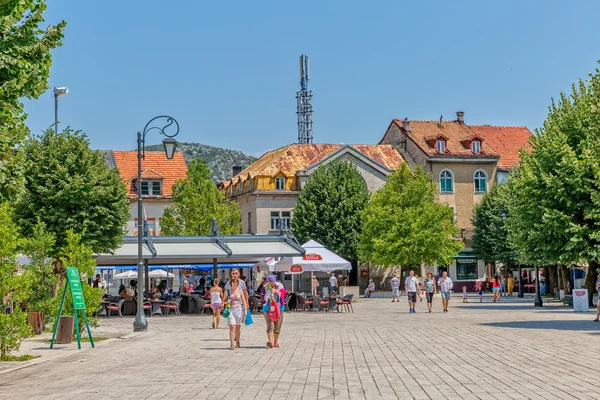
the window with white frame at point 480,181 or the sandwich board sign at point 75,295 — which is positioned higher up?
the window with white frame at point 480,181

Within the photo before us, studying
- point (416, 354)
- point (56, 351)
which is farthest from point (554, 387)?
point (56, 351)

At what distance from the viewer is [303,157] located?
261ft

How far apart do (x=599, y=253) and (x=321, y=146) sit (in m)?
44.7

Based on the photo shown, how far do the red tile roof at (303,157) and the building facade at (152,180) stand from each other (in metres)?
5.66

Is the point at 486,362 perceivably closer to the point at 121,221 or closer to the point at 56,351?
the point at 56,351

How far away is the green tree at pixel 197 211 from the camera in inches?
2603

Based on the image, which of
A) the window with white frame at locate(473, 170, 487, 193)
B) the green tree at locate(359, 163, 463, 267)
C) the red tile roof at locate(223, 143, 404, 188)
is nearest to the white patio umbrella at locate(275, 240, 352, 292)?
the green tree at locate(359, 163, 463, 267)

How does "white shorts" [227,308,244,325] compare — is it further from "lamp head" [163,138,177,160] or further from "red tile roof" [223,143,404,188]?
"red tile roof" [223,143,404,188]

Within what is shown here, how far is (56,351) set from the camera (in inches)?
862

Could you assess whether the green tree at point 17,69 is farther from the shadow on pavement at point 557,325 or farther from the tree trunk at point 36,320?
the shadow on pavement at point 557,325

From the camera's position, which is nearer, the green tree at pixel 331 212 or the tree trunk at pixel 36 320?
the tree trunk at pixel 36 320

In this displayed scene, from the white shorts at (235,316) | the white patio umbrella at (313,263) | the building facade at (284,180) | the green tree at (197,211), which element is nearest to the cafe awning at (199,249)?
the white patio umbrella at (313,263)

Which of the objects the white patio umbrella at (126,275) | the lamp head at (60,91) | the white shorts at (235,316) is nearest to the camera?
the white shorts at (235,316)

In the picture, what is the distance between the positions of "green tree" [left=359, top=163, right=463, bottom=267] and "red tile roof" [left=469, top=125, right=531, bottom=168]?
569 inches
